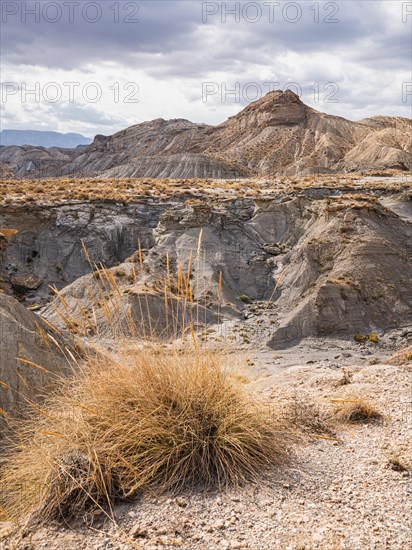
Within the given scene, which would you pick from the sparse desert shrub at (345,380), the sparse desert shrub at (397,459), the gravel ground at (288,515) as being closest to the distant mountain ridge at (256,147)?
the sparse desert shrub at (345,380)

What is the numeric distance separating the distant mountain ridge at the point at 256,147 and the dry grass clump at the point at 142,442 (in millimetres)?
74386

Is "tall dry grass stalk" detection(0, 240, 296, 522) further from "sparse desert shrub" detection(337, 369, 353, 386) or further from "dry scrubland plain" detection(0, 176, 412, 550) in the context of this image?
"sparse desert shrub" detection(337, 369, 353, 386)

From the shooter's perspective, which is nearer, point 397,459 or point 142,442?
point 142,442

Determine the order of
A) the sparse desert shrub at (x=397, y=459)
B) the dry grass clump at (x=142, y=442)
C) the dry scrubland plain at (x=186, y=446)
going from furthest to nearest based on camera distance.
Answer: the sparse desert shrub at (x=397, y=459) < the dry grass clump at (x=142, y=442) < the dry scrubland plain at (x=186, y=446)

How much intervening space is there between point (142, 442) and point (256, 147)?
100436 millimetres

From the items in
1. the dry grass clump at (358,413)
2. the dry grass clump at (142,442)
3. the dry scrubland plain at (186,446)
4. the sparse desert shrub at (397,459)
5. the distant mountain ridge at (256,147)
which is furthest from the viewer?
the distant mountain ridge at (256,147)

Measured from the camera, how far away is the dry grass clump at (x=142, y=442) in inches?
149

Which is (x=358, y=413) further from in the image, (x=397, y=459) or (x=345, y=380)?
(x=345, y=380)

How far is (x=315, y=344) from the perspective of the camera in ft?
61.2

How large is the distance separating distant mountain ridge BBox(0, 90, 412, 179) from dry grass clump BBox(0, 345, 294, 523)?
244 feet

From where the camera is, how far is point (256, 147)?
329ft

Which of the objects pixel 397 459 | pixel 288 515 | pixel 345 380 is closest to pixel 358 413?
pixel 397 459

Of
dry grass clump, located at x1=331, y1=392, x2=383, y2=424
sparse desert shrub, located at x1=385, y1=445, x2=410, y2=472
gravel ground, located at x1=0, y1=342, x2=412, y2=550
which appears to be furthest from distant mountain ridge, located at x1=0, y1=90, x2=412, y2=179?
gravel ground, located at x1=0, y1=342, x2=412, y2=550

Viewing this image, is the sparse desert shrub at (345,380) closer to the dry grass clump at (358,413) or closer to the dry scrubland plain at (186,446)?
the dry scrubland plain at (186,446)
